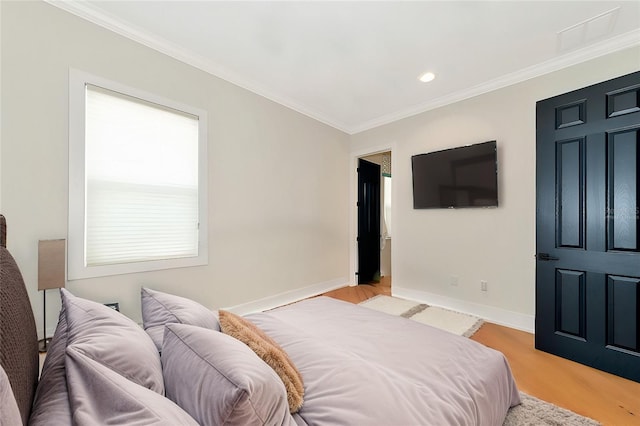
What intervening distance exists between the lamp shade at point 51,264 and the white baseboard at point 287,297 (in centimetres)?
151

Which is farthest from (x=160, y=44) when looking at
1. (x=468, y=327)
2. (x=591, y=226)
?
(x=468, y=327)

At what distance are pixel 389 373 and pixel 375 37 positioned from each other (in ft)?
8.62

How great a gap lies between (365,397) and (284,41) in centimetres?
278

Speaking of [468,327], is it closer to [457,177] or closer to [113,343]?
[457,177]

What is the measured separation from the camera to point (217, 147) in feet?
9.61

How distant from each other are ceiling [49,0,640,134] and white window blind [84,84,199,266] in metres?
0.68

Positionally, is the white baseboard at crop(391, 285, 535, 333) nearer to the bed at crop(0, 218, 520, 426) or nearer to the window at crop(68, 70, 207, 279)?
the bed at crop(0, 218, 520, 426)

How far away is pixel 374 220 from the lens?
5.16 meters

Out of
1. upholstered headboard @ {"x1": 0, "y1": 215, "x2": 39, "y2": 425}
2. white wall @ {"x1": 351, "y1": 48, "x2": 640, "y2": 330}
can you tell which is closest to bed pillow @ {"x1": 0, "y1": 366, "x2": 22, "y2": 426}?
upholstered headboard @ {"x1": 0, "y1": 215, "x2": 39, "y2": 425}

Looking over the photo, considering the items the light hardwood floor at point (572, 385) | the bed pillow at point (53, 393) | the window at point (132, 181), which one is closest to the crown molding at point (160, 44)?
the window at point (132, 181)

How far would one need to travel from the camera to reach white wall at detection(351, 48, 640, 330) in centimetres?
283

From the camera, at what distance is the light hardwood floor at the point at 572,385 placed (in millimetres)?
1656

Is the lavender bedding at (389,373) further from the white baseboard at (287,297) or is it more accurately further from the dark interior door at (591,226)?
the white baseboard at (287,297)

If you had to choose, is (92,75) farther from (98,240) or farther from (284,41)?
(284,41)
